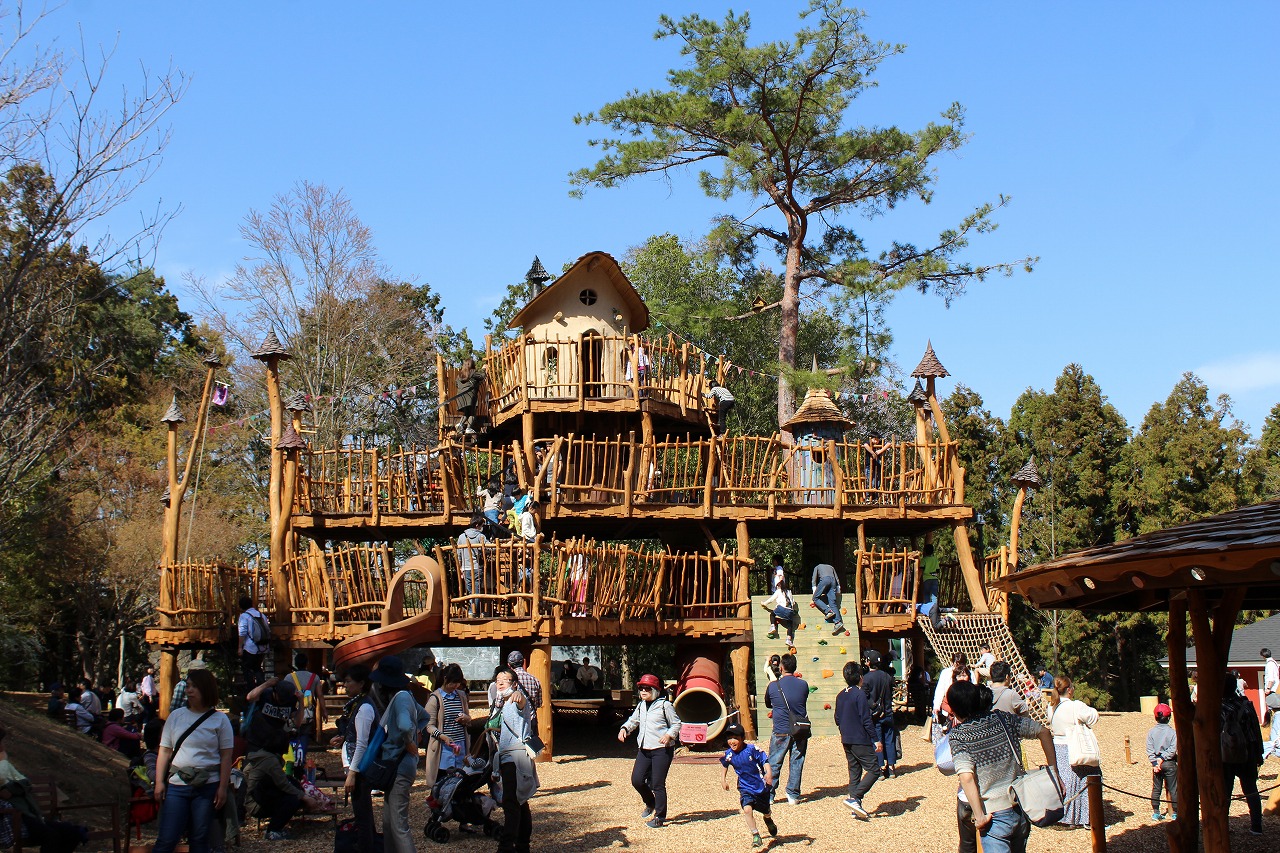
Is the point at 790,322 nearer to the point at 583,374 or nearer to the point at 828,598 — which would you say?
the point at 583,374

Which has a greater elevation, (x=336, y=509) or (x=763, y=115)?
(x=763, y=115)

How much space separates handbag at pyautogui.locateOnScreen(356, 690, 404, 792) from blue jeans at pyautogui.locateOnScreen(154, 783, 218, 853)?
0.95 m

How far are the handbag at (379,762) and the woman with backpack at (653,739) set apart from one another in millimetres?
3229

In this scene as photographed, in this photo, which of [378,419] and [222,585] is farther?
[378,419]

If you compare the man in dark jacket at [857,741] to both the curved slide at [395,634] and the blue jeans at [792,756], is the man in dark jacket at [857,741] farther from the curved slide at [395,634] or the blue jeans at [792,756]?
the curved slide at [395,634]

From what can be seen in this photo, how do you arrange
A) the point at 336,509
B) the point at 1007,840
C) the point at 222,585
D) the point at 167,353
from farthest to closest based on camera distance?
1. the point at 167,353
2. the point at 336,509
3. the point at 222,585
4. the point at 1007,840

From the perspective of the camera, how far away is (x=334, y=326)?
106 feet

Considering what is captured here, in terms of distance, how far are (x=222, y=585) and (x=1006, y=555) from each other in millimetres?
13368

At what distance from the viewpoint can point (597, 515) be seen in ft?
62.0

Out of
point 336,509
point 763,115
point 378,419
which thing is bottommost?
point 336,509

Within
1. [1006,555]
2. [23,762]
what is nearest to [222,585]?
[23,762]

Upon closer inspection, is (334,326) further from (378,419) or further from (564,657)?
(564,657)

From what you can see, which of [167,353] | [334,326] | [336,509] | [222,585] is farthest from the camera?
[167,353]

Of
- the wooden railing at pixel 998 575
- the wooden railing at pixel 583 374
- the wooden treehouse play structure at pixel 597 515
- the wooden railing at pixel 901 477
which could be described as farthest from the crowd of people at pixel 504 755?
the wooden railing at pixel 583 374
